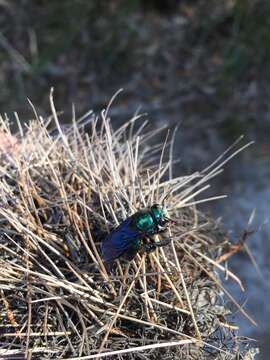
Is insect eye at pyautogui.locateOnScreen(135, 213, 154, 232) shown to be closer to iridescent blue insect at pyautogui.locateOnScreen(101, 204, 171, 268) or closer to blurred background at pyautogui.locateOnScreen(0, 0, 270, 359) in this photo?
iridescent blue insect at pyautogui.locateOnScreen(101, 204, 171, 268)

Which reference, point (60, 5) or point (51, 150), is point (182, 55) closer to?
point (60, 5)

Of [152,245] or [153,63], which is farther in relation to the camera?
[153,63]

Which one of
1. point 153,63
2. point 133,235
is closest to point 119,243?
point 133,235

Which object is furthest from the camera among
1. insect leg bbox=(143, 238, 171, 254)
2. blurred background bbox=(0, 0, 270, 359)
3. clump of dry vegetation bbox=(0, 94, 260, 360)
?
blurred background bbox=(0, 0, 270, 359)

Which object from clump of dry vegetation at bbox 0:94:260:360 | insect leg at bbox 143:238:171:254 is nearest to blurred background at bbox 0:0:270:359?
clump of dry vegetation at bbox 0:94:260:360

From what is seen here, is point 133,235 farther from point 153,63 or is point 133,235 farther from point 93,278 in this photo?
point 153,63

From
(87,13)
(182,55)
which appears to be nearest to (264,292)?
(182,55)

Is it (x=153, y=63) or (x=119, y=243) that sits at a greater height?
(x=119, y=243)
